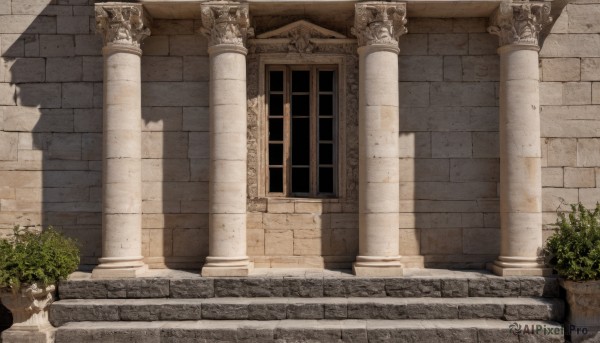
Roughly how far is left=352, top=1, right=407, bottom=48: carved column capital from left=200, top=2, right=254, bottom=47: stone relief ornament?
2231 millimetres

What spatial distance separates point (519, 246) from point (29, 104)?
10442 mm

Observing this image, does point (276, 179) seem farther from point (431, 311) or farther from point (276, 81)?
point (431, 311)

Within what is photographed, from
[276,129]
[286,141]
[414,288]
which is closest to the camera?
[414,288]

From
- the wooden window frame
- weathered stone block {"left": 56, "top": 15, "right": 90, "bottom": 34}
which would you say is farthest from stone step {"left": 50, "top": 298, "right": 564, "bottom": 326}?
weathered stone block {"left": 56, "top": 15, "right": 90, "bottom": 34}

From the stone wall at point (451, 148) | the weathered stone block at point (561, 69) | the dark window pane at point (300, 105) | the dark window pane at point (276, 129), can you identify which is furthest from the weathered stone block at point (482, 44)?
the dark window pane at point (276, 129)

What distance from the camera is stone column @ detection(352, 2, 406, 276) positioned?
1176cm

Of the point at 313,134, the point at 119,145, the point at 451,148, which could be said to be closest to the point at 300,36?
the point at 313,134

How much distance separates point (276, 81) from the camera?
13.1 metres

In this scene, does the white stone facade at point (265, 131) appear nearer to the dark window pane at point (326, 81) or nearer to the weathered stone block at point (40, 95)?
the weathered stone block at point (40, 95)

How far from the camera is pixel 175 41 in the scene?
42.1 ft

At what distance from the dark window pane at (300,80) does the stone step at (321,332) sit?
501 cm

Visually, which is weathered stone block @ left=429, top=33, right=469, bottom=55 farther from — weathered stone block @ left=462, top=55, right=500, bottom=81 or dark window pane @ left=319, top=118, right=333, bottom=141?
dark window pane @ left=319, top=118, right=333, bottom=141

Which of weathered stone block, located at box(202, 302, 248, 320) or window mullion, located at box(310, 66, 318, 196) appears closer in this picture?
weathered stone block, located at box(202, 302, 248, 320)

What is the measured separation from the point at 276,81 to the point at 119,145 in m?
3.56
